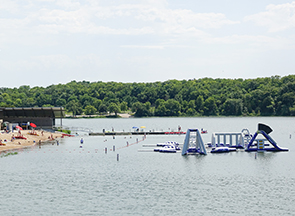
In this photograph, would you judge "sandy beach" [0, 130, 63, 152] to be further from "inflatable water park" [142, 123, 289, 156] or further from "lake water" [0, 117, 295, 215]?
"inflatable water park" [142, 123, 289, 156]

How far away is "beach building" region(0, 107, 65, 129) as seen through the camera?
137 metres

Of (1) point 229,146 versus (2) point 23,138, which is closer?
(1) point 229,146

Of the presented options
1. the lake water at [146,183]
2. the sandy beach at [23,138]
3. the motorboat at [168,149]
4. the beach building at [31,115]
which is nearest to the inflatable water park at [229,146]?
the motorboat at [168,149]

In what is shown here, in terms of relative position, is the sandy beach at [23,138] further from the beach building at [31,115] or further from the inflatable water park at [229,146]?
the inflatable water park at [229,146]

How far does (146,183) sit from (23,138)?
2390 inches

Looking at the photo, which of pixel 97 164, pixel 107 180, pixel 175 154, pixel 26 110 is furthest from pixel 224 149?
pixel 26 110

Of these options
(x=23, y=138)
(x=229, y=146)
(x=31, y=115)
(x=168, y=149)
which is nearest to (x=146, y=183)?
(x=168, y=149)

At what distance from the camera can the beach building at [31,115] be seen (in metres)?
137

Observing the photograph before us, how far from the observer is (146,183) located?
208 feet

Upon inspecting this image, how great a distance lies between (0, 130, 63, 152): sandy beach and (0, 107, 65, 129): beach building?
6.21 metres

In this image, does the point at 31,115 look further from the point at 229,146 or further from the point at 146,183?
the point at 146,183

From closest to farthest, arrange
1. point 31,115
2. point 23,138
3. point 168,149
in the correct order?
point 168,149, point 23,138, point 31,115

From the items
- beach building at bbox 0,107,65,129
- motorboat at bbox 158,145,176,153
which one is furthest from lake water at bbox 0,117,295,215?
beach building at bbox 0,107,65,129

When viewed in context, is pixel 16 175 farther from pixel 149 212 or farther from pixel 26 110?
pixel 26 110
